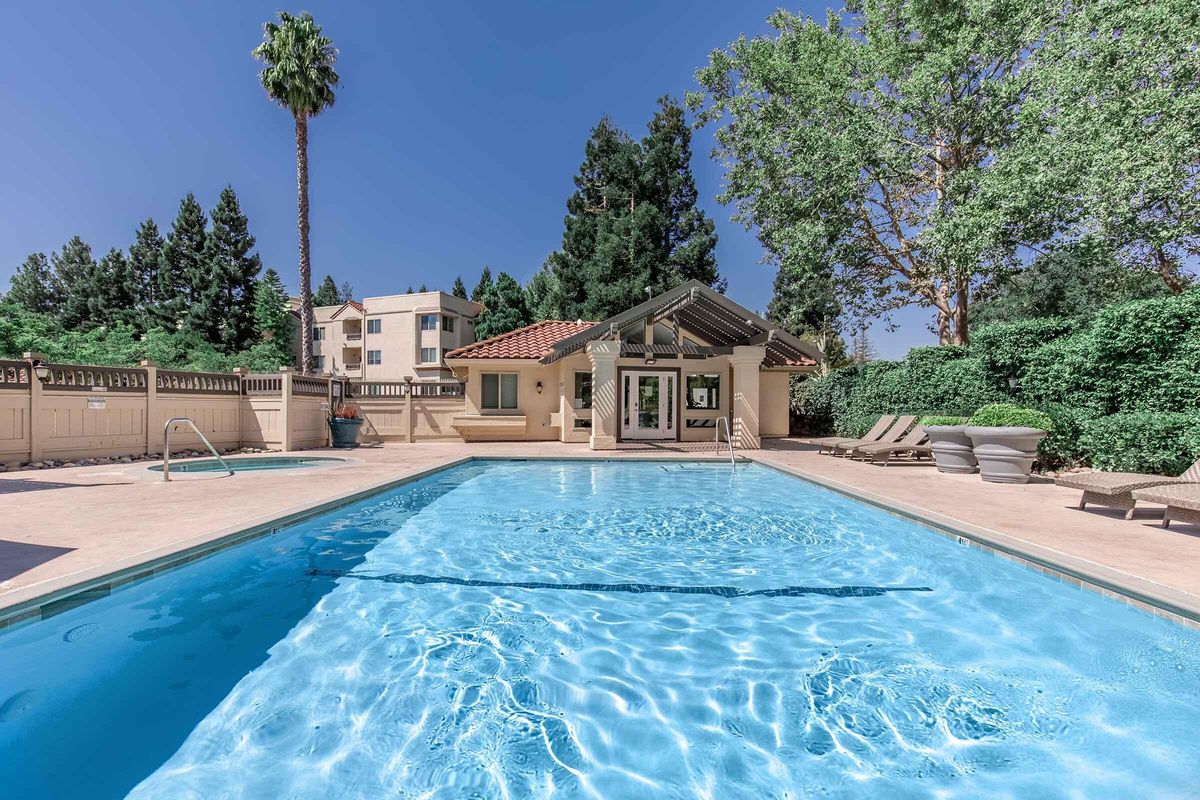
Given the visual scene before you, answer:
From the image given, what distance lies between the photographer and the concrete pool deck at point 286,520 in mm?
4219

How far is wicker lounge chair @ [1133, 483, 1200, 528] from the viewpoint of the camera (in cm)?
541

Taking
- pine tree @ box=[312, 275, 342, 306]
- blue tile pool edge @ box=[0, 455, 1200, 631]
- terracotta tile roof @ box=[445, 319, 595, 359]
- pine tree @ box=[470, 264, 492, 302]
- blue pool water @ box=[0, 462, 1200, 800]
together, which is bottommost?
blue pool water @ box=[0, 462, 1200, 800]

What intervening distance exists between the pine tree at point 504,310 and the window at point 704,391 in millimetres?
26845

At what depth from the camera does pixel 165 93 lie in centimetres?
1719

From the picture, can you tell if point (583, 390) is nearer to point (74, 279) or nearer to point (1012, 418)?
point (1012, 418)

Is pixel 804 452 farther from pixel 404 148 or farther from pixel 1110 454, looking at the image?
pixel 404 148

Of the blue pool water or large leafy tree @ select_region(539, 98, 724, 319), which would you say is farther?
large leafy tree @ select_region(539, 98, 724, 319)

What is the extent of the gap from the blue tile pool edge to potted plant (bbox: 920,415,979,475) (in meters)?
3.91

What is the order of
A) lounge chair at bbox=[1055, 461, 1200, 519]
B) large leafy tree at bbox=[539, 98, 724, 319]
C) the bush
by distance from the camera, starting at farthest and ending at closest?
large leafy tree at bbox=[539, 98, 724, 319] < the bush < lounge chair at bbox=[1055, 461, 1200, 519]

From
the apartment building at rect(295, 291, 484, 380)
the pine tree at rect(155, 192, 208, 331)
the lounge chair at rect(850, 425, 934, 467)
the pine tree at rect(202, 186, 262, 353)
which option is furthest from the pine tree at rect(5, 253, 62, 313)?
the lounge chair at rect(850, 425, 934, 467)

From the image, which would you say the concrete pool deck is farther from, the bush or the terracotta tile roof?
the terracotta tile roof

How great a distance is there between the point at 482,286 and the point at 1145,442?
4757cm

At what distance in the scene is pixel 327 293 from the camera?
2527 inches

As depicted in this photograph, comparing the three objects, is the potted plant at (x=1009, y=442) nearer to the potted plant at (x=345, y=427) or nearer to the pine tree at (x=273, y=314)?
the potted plant at (x=345, y=427)
